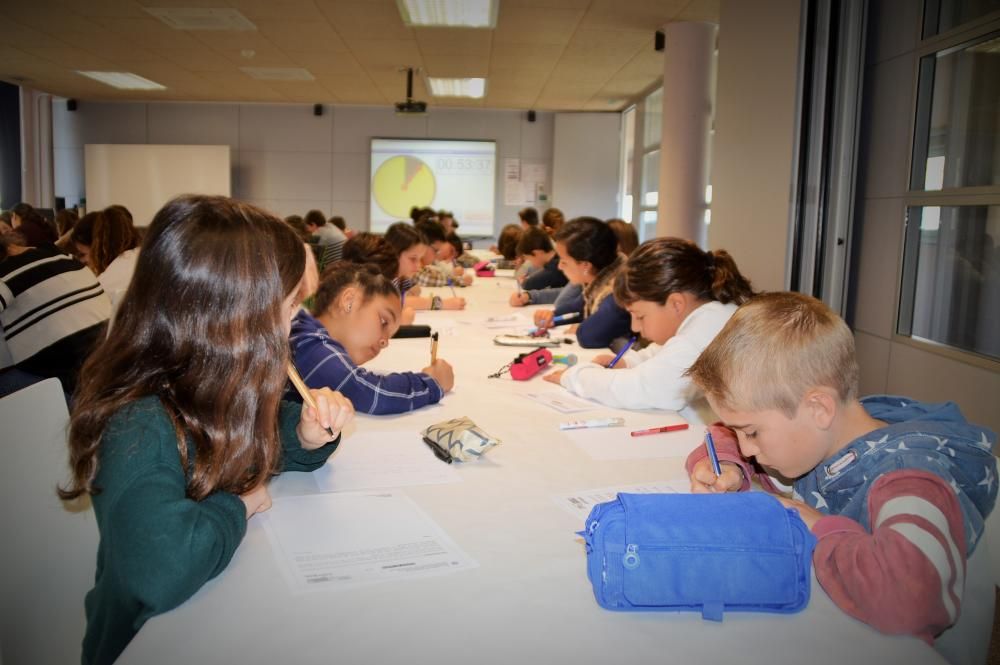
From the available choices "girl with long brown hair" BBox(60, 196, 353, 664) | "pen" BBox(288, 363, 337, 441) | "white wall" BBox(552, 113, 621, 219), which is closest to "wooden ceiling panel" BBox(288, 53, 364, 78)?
"white wall" BBox(552, 113, 621, 219)

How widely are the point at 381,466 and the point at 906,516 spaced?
38.9 inches

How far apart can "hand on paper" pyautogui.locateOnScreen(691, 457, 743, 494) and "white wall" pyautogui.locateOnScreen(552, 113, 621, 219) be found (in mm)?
9768

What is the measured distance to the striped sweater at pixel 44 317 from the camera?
3107 mm

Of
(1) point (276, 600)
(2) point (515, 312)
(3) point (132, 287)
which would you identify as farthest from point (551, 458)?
(2) point (515, 312)

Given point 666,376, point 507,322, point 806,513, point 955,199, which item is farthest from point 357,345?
point 955,199

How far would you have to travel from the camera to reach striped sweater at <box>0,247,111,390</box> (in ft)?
10.2

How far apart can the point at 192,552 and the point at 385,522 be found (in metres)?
0.35

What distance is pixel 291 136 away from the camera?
10.9m

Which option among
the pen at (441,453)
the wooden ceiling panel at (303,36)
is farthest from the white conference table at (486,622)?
the wooden ceiling panel at (303,36)

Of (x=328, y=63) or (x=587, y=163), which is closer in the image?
(x=328, y=63)

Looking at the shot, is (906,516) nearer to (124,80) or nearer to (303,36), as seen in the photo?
(303,36)

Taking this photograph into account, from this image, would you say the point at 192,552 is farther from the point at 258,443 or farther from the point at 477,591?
the point at 477,591

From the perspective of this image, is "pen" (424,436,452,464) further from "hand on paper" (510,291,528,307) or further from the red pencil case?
"hand on paper" (510,291,528,307)

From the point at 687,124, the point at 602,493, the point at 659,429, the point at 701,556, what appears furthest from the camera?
the point at 687,124
